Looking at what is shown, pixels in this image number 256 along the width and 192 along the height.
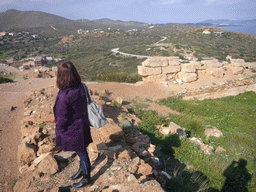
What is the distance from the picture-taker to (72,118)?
2.30m

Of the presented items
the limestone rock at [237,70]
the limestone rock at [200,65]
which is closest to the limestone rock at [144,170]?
the limestone rock at [200,65]

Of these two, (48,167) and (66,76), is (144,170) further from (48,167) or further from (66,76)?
(66,76)

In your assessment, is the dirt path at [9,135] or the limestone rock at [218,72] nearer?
the dirt path at [9,135]

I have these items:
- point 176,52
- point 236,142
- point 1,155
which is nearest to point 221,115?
point 236,142

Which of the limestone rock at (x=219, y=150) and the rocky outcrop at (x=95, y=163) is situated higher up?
the rocky outcrop at (x=95, y=163)

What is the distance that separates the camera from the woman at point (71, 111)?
221 cm

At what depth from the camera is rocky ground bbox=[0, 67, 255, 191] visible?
2.70 m

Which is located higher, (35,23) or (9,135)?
(35,23)

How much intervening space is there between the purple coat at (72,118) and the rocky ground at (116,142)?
736 millimetres

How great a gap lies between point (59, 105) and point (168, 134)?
14.2 ft

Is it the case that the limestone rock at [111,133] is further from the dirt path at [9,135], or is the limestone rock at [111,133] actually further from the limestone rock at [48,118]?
the dirt path at [9,135]

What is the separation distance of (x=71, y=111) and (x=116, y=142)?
6.73 feet

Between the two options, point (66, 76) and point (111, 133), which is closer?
point (66, 76)

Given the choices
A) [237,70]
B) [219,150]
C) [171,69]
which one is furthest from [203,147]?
[237,70]
